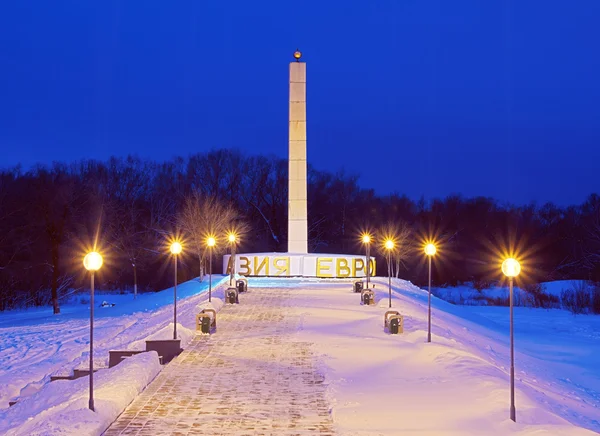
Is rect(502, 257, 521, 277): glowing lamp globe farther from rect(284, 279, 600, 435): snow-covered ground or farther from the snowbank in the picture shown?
the snowbank

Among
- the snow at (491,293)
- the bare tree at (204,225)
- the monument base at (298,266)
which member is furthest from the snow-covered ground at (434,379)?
the snow at (491,293)

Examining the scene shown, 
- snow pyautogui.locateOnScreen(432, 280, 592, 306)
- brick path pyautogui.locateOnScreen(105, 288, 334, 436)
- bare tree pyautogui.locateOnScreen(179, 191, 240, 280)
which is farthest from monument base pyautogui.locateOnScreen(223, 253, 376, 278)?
snow pyautogui.locateOnScreen(432, 280, 592, 306)

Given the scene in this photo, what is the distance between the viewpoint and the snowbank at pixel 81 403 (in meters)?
7.86

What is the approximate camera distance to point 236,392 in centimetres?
1014

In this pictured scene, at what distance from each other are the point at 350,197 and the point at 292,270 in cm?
2993

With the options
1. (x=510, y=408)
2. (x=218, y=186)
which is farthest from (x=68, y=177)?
(x=510, y=408)

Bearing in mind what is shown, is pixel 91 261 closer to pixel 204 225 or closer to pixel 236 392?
pixel 236 392

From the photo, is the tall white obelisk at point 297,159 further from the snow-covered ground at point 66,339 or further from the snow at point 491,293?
the snow at point 491,293

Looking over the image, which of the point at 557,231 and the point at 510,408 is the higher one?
the point at 557,231

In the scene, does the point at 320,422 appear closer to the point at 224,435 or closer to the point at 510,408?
the point at 224,435

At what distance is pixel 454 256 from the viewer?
55.6m

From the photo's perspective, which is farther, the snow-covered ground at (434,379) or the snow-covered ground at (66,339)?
the snow-covered ground at (66,339)

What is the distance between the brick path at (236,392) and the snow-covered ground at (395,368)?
30 centimetres

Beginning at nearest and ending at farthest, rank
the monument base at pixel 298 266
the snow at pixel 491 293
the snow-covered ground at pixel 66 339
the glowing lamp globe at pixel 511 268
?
the glowing lamp globe at pixel 511 268 < the snow-covered ground at pixel 66 339 < the monument base at pixel 298 266 < the snow at pixel 491 293
